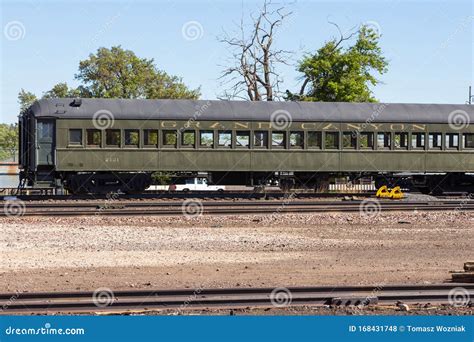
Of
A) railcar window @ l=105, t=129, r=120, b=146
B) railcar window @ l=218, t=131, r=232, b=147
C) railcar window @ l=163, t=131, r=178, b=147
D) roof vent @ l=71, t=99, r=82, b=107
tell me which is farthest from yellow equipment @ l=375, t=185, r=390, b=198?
roof vent @ l=71, t=99, r=82, b=107

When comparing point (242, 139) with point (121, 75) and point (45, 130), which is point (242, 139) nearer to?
point (45, 130)

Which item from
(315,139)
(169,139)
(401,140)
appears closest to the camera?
(169,139)

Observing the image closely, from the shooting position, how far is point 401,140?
29.8 metres

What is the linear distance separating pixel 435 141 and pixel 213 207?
1008cm

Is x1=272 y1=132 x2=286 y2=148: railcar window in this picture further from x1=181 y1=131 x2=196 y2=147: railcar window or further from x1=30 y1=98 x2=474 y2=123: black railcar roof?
x1=181 y1=131 x2=196 y2=147: railcar window

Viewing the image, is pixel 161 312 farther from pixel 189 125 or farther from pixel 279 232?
pixel 189 125

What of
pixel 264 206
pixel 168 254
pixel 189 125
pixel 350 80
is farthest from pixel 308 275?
pixel 350 80

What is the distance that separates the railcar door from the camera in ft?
89.3

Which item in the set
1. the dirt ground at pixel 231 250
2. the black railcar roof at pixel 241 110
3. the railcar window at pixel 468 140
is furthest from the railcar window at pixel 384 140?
the dirt ground at pixel 231 250

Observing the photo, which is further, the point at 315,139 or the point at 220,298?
the point at 315,139

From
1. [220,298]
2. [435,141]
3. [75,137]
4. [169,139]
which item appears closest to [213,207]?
[169,139]

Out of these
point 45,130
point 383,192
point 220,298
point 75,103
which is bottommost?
point 220,298

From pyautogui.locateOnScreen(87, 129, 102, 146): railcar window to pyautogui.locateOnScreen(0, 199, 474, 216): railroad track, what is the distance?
300cm

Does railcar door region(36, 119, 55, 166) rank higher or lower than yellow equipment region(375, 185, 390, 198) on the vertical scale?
higher
